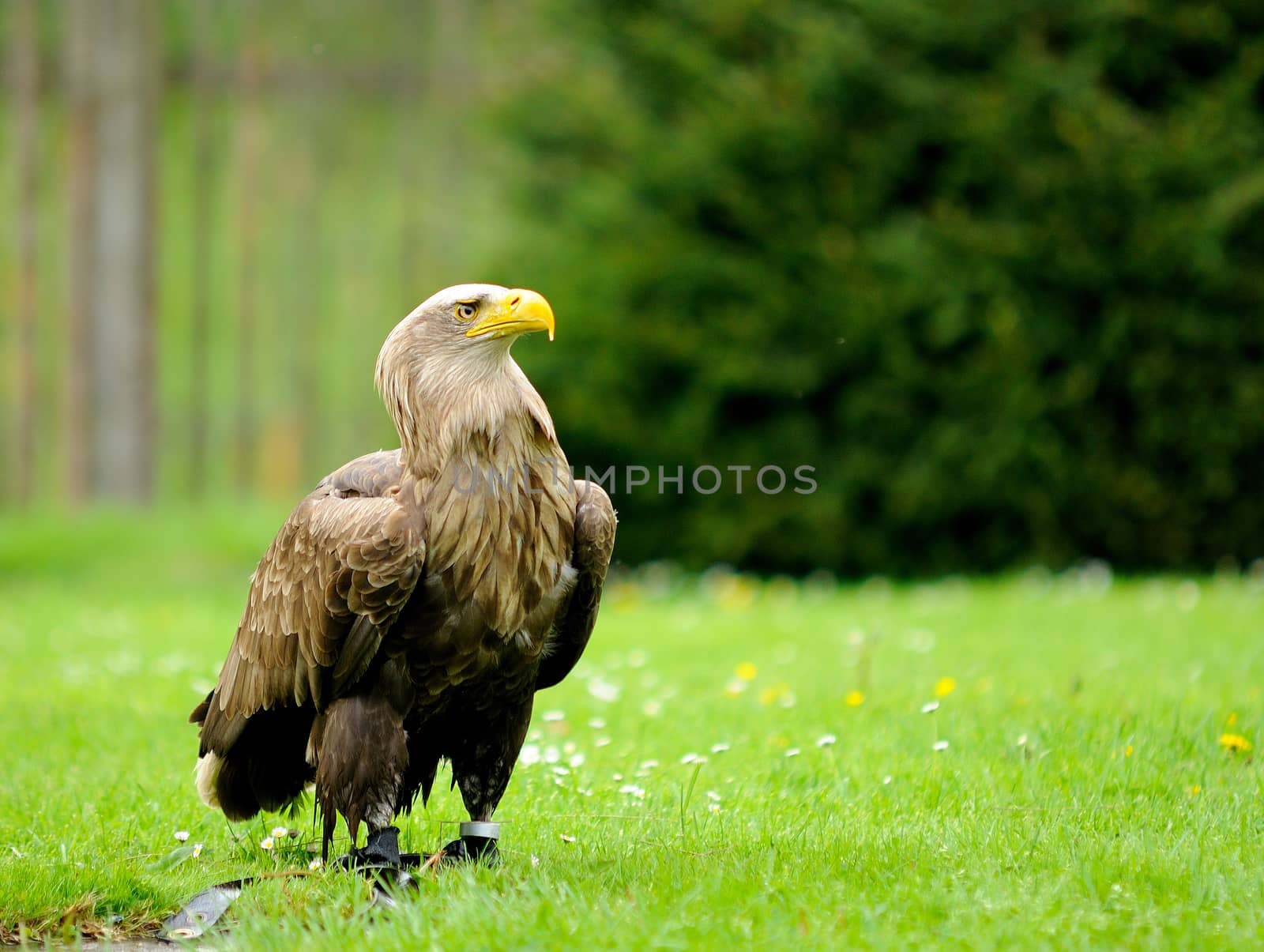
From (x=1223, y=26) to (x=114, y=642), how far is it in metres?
8.59

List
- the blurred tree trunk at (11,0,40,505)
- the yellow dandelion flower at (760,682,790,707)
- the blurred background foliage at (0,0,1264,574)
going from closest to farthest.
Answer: the yellow dandelion flower at (760,682,790,707) < the blurred background foliage at (0,0,1264,574) < the blurred tree trunk at (11,0,40,505)

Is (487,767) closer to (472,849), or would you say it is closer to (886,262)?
(472,849)

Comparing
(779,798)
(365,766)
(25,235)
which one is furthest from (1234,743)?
(25,235)

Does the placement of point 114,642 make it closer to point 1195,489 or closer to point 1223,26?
point 1195,489

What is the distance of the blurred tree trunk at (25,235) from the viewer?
1228 cm

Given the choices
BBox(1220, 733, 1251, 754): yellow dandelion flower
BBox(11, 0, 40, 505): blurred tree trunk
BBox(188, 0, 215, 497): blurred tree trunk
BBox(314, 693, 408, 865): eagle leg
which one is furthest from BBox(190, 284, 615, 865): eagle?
BBox(11, 0, 40, 505): blurred tree trunk

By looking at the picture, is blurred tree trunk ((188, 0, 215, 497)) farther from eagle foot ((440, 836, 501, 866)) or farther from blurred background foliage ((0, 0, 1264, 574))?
eagle foot ((440, 836, 501, 866))

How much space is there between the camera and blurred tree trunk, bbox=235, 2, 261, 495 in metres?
13.0

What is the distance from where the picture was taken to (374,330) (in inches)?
530

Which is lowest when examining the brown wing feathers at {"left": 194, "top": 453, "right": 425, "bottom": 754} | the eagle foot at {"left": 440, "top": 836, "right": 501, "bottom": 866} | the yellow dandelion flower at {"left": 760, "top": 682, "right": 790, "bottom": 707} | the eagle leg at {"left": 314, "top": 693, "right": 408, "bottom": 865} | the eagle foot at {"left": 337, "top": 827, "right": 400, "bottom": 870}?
the yellow dandelion flower at {"left": 760, "top": 682, "right": 790, "bottom": 707}

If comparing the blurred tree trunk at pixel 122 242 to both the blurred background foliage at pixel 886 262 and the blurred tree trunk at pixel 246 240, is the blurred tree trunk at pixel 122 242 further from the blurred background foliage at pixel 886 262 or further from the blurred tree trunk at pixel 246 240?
the blurred tree trunk at pixel 246 240

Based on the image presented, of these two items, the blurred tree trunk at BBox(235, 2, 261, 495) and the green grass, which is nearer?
the green grass

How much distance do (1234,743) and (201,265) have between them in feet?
35.9

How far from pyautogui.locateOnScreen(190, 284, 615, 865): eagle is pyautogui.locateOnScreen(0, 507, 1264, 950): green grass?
0.35m
